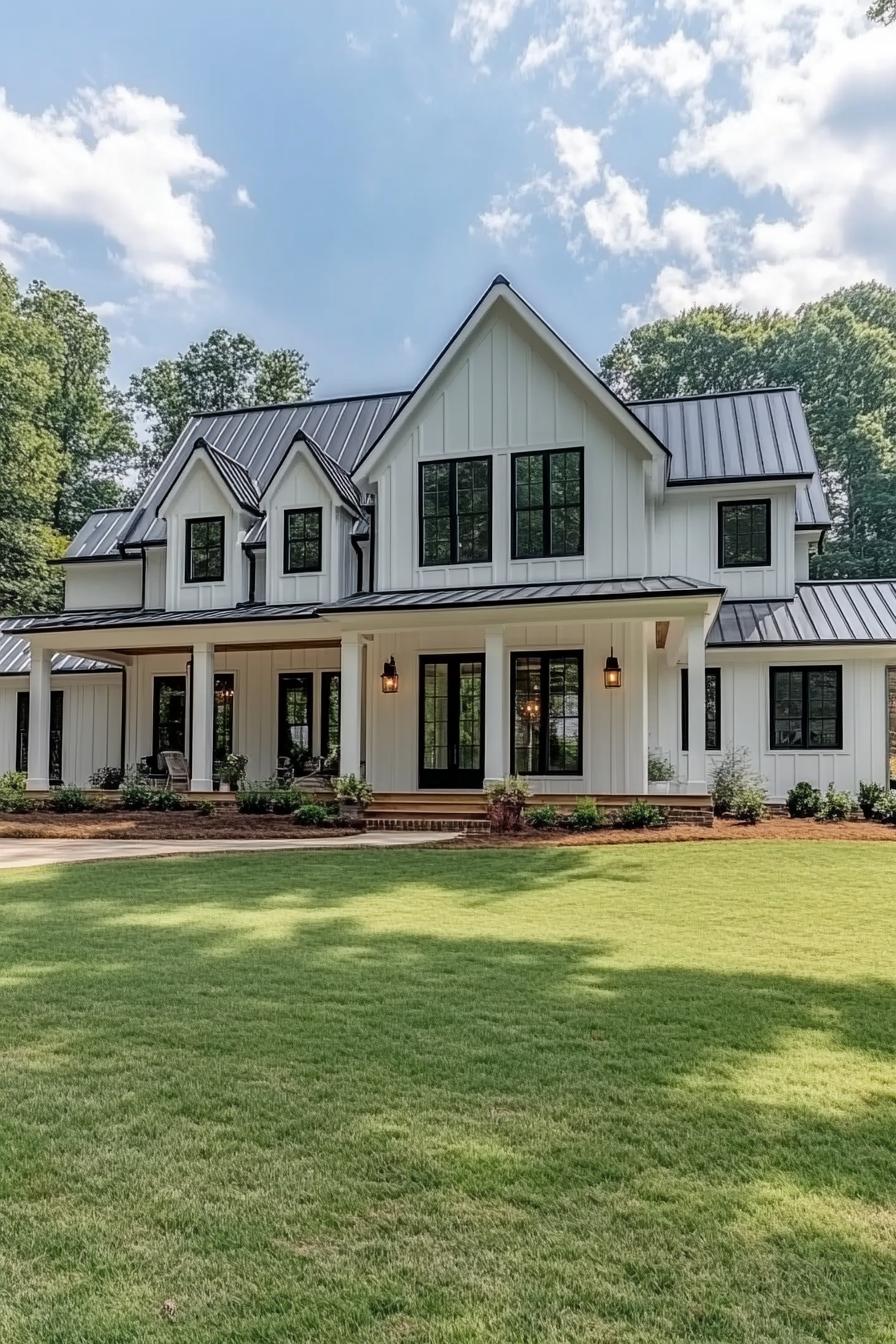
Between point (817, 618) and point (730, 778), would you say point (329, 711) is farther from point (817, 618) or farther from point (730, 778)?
point (817, 618)

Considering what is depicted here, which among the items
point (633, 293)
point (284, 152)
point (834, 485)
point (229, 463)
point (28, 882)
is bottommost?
point (28, 882)

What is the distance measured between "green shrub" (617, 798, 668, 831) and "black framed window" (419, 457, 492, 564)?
5675mm

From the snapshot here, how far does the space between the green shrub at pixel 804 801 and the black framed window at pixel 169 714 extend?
12821 millimetres

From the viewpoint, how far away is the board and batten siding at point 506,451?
16.2m

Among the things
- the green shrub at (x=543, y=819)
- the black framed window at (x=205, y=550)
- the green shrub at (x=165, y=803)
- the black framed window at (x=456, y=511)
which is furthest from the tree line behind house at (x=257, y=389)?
the green shrub at (x=543, y=819)

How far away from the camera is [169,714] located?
20.3m

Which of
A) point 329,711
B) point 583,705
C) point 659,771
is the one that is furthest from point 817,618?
point 329,711

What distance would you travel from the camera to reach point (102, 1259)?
2486 millimetres

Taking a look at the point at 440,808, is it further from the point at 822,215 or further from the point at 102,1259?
the point at 822,215

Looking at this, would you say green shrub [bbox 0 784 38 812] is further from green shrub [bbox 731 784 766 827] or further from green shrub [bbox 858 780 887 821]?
green shrub [bbox 858 780 887 821]

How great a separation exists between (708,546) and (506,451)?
5.25 m

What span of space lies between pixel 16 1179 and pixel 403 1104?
137 cm

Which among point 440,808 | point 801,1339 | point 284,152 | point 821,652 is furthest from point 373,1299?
point 284,152

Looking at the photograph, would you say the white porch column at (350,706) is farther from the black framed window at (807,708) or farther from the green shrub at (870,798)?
the green shrub at (870,798)
